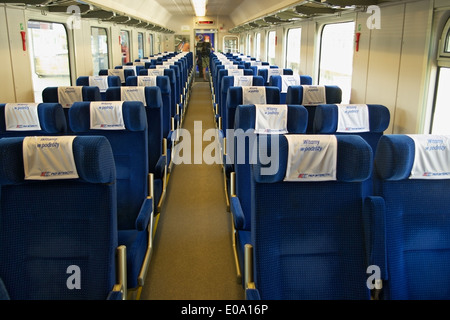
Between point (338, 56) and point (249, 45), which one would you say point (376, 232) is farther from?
point (249, 45)

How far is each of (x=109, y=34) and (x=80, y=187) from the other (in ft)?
33.5

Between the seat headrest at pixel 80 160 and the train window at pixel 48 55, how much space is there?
459cm

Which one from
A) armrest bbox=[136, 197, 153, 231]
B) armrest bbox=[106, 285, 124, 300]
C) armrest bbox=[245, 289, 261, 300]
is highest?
armrest bbox=[136, 197, 153, 231]

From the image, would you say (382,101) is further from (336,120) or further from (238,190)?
(238,190)

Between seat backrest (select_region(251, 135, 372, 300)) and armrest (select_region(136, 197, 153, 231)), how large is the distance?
92 cm

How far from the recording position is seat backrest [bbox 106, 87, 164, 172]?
4.00 m

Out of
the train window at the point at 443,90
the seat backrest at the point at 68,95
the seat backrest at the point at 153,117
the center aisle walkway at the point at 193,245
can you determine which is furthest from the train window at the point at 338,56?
the seat backrest at the point at 68,95

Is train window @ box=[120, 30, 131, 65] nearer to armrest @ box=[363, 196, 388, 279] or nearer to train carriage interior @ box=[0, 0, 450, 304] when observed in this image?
train carriage interior @ box=[0, 0, 450, 304]

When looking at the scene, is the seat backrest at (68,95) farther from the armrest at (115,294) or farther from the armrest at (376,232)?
the armrest at (376,232)

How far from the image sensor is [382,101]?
4891 mm

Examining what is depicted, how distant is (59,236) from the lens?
80.2 inches

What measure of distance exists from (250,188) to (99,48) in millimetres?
9004

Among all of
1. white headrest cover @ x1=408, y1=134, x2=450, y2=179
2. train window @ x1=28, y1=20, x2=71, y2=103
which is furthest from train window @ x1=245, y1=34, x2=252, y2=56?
white headrest cover @ x1=408, y1=134, x2=450, y2=179

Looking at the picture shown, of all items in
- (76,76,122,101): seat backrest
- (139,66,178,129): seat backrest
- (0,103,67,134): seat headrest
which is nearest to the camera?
(0,103,67,134): seat headrest
